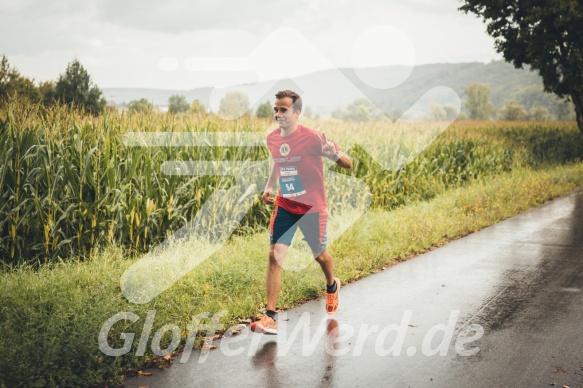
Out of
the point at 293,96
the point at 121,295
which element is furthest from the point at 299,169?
the point at 121,295

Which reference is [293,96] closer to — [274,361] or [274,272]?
[274,272]

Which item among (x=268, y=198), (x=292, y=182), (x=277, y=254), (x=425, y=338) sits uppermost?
(x=292, y=182)

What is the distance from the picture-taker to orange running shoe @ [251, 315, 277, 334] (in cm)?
467

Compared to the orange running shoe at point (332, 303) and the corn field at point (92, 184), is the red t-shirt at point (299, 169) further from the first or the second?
the corn field at point (92, 184)

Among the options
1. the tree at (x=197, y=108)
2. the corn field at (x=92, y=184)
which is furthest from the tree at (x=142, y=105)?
the tree at (x=197, y=108)

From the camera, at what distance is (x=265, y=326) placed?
4.70m

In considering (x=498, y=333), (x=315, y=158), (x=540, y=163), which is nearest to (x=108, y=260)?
(x=315, y=158)

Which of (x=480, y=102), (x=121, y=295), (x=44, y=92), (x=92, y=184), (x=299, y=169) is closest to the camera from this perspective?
(x=299, y=169)

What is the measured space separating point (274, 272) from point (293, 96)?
1643 mm

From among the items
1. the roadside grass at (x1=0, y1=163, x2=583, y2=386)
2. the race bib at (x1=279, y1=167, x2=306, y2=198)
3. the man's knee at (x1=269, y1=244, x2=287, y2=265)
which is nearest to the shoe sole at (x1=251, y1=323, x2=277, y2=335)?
the roadside grass at (x1=0, y1=163, x2=583, y2=386)

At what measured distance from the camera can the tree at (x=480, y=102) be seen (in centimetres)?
12950

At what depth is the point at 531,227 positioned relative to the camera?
10.4 meters

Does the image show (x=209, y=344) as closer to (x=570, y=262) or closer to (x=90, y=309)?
(x=90, y=309)

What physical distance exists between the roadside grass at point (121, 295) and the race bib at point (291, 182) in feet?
4.21
